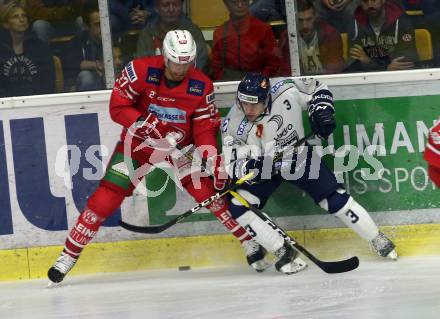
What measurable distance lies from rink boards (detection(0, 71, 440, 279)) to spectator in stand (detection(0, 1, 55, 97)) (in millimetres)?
76

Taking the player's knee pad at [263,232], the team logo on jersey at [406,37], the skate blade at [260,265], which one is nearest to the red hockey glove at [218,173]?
the player's knee pad at [263,232]

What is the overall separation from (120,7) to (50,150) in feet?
2.91

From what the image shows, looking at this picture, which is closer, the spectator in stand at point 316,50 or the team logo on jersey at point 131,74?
the team logo on jersey at point 131,74

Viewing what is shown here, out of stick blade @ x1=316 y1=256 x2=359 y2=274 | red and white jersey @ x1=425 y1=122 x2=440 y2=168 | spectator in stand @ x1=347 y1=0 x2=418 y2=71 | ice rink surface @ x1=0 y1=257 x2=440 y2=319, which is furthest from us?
spectator in stand @ x1=347 y1=0 x2=418 y2=71

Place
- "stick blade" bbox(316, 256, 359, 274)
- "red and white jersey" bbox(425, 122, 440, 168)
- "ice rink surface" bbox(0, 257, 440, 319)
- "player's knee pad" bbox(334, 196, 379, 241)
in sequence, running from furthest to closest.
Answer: "player's knee pad" bbox(334, 196, 379, 241)
"stick blade" bbox(316, 256, 359, 274)
"ice rink surface" bbox(0, 257, 440, 319)
"red and white jersey" bbox(425, 122, 440, 168)

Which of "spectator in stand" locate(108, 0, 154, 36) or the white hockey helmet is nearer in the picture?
the white hockey helmet

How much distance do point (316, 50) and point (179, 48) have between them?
0.85 metres

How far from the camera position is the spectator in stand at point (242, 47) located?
6.12 metres

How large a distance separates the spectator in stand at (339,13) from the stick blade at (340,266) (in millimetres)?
→ 1251

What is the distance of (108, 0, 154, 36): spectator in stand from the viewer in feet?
20.2

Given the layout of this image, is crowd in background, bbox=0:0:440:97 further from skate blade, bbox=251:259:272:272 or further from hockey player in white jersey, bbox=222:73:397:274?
skate blade, bbox=251:259:272:272

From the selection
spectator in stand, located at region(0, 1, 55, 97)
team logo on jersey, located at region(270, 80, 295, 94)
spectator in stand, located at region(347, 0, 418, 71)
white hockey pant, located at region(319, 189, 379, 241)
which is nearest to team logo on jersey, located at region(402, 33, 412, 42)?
spectator in stand, located at region(347, 0, 418, 71)

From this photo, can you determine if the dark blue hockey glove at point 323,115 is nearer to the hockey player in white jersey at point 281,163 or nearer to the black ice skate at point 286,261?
the hockey player in white jersey at point 281,163

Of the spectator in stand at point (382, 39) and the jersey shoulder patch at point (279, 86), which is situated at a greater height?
the spectator in stand at point (382, 39)
